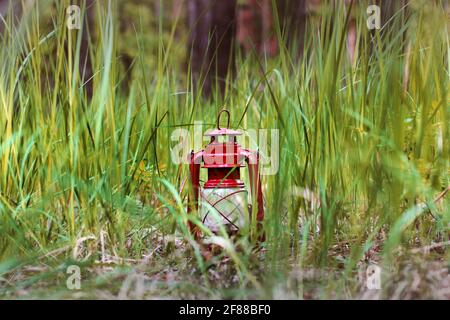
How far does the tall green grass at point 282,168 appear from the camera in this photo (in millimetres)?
1087

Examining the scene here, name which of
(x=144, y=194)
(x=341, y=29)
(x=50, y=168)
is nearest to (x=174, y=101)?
(x=144, y=194)

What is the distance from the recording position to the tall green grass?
42.8 inches

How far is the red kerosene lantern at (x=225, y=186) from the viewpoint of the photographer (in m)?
1.11

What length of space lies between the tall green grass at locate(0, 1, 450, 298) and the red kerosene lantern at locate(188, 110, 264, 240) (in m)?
0.04

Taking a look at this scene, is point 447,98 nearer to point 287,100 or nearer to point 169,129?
point 287,100

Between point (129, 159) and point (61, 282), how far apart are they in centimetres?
41

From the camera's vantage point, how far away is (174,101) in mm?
1486

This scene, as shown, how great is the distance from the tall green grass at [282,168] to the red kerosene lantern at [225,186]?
4cm

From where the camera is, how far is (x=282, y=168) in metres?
1.17

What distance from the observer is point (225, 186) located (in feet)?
3.65

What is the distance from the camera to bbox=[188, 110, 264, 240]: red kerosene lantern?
3.64 feet

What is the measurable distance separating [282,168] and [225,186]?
133mm
